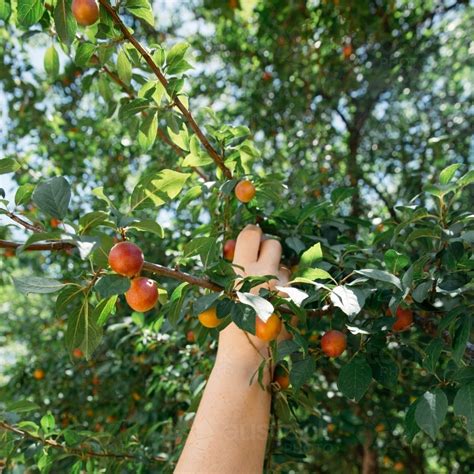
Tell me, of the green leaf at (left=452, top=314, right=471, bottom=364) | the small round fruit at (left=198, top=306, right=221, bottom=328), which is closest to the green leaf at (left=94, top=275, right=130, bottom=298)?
the small round fruit at (left=198, top=306, right=221, bottom=328)

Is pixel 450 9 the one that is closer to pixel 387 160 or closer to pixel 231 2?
pixel 387 160

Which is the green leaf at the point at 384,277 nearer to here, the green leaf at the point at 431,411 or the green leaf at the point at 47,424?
the green leaf at the point at 431,411

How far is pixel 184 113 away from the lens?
1151 mm

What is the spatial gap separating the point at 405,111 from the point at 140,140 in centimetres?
248

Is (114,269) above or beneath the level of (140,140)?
beneath

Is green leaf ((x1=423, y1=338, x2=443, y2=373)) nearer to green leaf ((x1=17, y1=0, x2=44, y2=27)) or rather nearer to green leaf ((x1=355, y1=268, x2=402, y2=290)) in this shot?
green leaf ((x1=355, y1=268, x2=402, y2=290))

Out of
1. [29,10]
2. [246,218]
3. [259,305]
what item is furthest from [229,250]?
[29,10]

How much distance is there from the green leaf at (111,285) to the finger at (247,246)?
437 millimetres

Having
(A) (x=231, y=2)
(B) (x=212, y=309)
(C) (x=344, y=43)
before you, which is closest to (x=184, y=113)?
(B) (x=212, y=309)

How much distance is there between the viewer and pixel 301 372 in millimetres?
953

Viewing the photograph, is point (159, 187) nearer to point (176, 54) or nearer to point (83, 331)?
point (83, 331)

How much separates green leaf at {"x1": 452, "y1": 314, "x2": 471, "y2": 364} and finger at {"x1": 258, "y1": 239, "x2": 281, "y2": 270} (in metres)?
0.40

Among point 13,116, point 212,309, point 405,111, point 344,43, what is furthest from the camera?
point 405,111

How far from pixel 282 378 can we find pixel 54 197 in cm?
61
